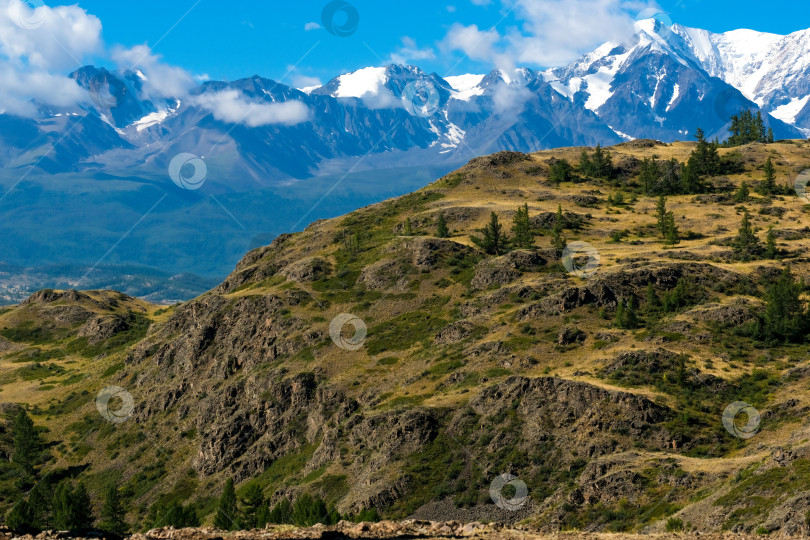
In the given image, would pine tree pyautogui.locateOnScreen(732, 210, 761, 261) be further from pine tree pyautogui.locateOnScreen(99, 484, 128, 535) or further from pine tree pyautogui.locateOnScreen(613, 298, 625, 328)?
pine tree pyautogui.locateOnScreen(99, 484, 128, 535)

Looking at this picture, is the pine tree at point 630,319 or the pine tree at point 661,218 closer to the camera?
the pine tree at point 630,319

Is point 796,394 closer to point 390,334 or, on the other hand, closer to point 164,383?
point 390,334

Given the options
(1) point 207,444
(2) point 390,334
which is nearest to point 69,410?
(1) point 207,444

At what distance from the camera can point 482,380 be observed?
112 m

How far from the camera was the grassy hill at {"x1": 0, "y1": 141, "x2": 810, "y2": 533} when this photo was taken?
83.7 m

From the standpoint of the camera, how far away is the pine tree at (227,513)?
292 feet

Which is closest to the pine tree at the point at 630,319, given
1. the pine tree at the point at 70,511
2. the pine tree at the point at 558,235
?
the pine tree at the point at 558,235

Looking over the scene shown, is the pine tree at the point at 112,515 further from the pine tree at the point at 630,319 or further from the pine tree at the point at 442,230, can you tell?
the pine tree at the point at 442,230

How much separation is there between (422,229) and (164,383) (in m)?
70.9

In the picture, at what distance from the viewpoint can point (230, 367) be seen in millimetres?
151750

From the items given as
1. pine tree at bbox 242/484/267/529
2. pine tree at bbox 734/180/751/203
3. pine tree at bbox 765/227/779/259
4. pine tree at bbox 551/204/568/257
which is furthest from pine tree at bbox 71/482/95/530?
pine tree at bbox 734/180/751/203

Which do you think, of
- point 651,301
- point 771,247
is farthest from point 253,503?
point 771,247

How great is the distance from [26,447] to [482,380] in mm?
90014

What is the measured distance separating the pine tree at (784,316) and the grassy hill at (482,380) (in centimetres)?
33
